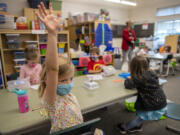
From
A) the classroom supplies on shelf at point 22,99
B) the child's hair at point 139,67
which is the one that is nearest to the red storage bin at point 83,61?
the child's hair at point 139,67

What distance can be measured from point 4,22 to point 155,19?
23.8ft

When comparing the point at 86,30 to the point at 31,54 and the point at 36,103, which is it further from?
the point at 36,103

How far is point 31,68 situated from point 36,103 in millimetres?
942

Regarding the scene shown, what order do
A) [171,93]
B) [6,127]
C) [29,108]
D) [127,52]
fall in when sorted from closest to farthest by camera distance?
1. [6,127]
2. [29,108]
3. [171,93]
4. [127,52]

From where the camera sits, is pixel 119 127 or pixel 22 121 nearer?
pixel 22 121

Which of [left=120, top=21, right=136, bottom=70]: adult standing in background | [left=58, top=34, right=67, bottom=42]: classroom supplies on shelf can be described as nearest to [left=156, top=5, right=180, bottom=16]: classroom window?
[left=120, top=21, right=136, bottom=70]: adult standing in background

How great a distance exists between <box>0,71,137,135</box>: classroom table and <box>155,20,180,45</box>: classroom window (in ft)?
22.4

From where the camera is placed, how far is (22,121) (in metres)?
0.93

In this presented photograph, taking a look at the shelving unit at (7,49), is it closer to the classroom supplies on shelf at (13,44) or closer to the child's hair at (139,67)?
the classroom supplies on shelf at (13,44)

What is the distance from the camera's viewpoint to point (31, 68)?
2023 millimetres

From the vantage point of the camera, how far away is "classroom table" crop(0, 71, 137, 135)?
0.90m

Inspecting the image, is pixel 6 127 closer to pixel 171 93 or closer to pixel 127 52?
pixel 171 93

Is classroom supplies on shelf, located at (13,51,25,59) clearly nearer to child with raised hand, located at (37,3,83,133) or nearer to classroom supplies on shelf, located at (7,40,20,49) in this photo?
classroom supplies on shelf, located at (7,40,20,49)

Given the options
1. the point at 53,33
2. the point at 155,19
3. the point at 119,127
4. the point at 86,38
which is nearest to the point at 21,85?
the point at 53,33
